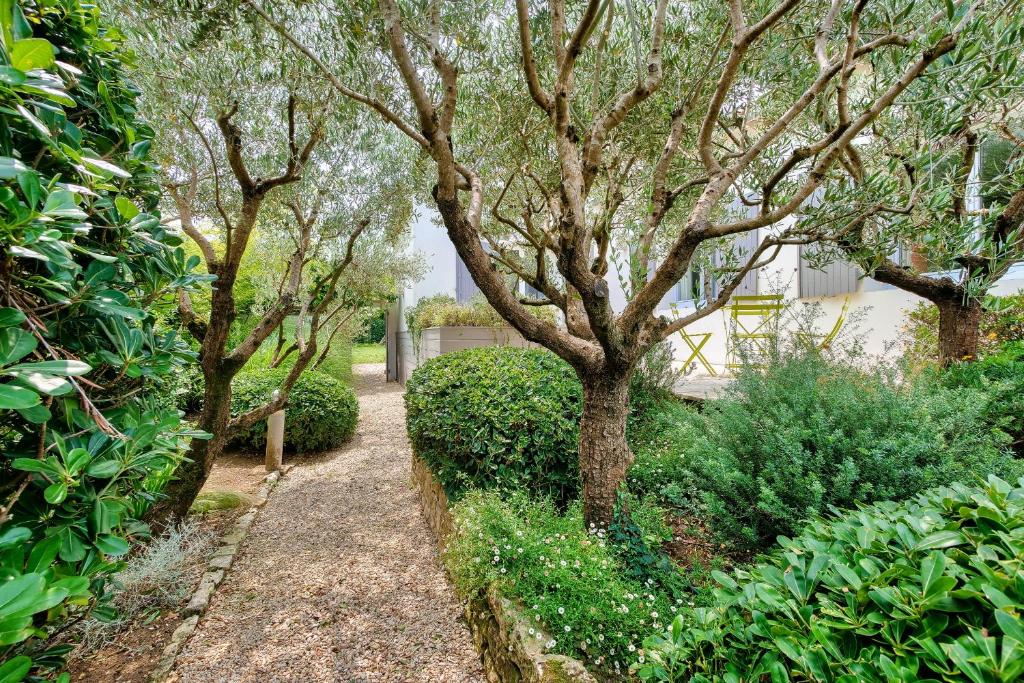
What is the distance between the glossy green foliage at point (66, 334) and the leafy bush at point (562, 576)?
1.68m

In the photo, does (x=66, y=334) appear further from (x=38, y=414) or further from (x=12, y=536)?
(x=12, y=536)

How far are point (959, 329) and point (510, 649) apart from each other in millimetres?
5052

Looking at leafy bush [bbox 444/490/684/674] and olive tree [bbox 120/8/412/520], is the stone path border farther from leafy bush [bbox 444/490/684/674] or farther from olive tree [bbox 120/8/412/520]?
leafy bush [bbox 444/490/684/674]

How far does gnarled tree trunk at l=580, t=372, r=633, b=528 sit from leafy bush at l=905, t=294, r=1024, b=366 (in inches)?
130

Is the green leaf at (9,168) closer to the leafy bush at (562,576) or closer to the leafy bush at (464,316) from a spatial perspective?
the leafy bush at (562,576)

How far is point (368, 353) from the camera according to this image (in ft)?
70.4

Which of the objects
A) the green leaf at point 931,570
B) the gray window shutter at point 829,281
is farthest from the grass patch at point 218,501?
the gray window shutter at point 829,281

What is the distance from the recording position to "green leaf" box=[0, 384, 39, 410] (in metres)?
0.78

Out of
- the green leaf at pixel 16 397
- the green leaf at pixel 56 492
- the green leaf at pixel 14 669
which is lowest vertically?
the green leaf at pixel 14 669

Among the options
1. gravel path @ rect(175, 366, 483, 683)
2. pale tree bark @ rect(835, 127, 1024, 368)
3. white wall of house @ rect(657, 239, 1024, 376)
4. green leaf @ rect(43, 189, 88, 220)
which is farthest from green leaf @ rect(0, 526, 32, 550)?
white wall of house @ rect(657, 239, 1024, 376)

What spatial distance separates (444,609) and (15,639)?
2.83 metres

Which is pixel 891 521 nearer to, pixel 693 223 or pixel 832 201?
pixel 693 223

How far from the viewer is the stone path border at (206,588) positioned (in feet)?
8.32

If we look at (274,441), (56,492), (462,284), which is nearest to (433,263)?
(462,284)
